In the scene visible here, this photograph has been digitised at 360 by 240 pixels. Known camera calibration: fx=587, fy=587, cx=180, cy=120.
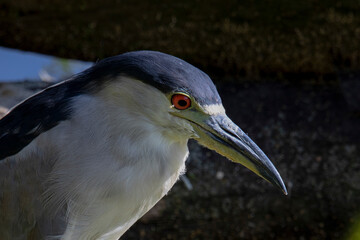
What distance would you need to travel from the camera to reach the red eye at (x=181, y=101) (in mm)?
2176

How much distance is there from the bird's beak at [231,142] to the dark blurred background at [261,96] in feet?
5.92

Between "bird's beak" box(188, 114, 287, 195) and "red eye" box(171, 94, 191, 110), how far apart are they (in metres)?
0.08

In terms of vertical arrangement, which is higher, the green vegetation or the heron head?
the heron head

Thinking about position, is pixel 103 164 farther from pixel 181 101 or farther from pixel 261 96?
pixel 261 96

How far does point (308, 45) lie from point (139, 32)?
122cm

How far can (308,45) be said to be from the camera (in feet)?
13.7

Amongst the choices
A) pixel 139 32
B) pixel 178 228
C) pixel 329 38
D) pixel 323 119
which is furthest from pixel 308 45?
pixel 178 228

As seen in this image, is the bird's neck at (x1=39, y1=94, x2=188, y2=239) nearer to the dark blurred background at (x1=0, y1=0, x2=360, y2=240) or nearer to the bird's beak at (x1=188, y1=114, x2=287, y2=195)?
the bird's beak at (x1=188, y1=114, x2=287, y2=195)

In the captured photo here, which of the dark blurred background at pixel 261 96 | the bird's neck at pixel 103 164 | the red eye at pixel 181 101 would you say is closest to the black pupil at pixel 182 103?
the red eye at pixel 181 101

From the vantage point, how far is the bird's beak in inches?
A: 87.3

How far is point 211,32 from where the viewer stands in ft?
13.8

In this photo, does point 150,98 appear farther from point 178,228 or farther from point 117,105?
point 178,228

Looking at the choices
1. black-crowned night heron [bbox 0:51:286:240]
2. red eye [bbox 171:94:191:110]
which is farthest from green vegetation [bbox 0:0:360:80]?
red eye [bbox 171:94:191:110]

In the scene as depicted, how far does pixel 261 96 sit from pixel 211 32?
2.01ft
